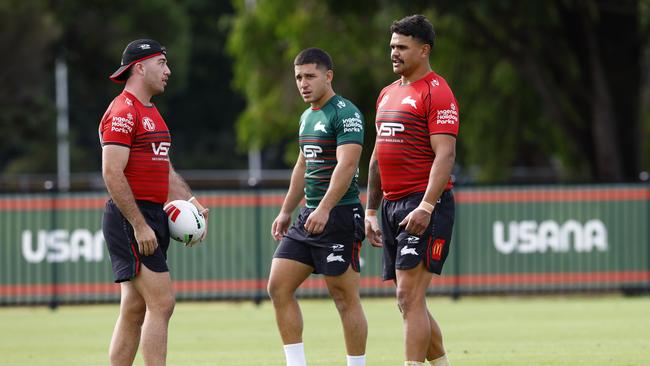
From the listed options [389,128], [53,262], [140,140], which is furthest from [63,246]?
[389,128]

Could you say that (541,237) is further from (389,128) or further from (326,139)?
(389,128)

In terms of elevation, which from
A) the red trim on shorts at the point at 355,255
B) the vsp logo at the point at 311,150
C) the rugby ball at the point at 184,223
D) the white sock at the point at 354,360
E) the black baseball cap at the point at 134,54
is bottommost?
the white sock at the point at 354,360

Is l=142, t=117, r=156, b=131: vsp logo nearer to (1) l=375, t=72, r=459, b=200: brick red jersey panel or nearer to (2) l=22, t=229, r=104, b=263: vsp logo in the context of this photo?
(1) l=375, t=72, r=459, b=200: brick red jersey panel

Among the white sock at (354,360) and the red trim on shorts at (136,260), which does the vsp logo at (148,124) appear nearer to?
the red trim on shorts at (136,260)

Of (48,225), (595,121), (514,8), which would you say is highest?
(514,8)

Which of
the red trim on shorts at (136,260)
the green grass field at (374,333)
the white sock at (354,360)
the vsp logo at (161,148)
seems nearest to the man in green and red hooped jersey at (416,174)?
the white sock at (354,360)

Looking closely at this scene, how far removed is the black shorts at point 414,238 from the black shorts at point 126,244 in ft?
5.01

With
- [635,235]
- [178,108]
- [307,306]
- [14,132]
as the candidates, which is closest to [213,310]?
[307,306]

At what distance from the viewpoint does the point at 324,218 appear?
9.24 metres

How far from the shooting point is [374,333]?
14391 mm

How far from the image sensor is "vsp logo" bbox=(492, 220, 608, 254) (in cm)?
1992

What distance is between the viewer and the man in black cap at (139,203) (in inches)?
336

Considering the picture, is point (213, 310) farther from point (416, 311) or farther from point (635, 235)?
point (416, 311)

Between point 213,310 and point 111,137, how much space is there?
1036cm
